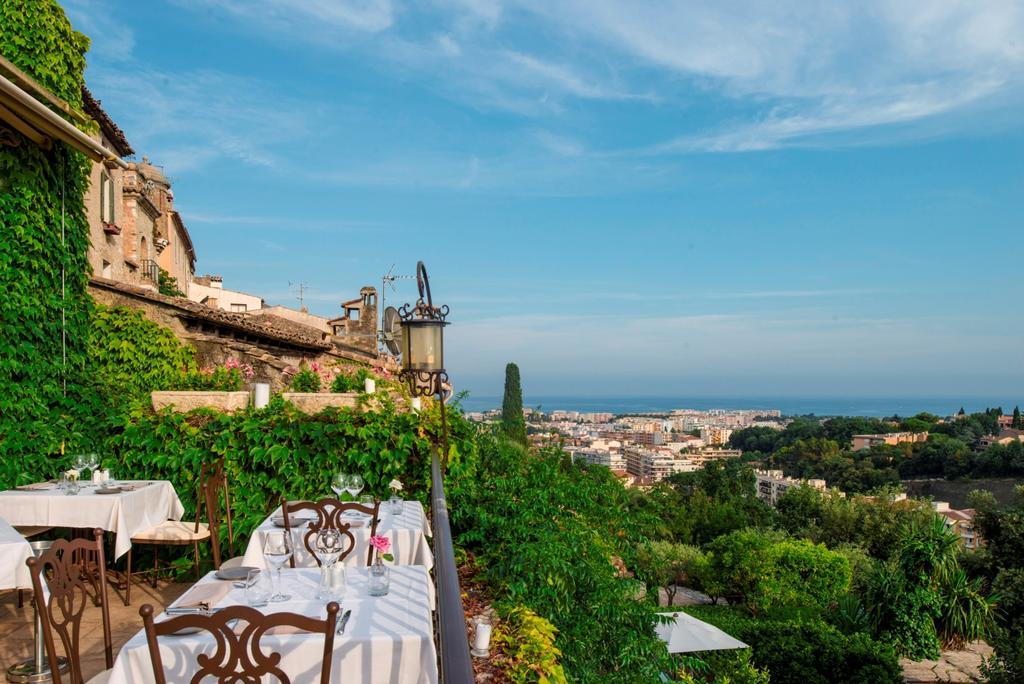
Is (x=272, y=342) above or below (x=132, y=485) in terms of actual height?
above

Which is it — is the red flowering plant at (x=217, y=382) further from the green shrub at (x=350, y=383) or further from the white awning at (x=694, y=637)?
the white awning at (x=694, y=637)

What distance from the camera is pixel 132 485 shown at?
17.6ft

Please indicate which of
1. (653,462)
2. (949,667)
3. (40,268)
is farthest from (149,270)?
(653,462)

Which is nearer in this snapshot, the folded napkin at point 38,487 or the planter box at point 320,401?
the folded napkin at point 38,487

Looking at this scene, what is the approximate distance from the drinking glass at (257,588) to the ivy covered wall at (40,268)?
4234 millimetres

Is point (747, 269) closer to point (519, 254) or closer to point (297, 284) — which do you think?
point (519, 254)

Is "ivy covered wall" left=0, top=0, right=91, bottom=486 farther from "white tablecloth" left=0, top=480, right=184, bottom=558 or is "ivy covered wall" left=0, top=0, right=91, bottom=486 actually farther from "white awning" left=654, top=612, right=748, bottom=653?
"white awning" left=654, top=612, right=748, bottom=653

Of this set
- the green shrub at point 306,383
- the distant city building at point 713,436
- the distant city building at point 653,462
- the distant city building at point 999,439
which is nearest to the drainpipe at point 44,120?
the green shrub at point 306,383

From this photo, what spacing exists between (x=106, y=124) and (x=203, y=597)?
49.0 ft

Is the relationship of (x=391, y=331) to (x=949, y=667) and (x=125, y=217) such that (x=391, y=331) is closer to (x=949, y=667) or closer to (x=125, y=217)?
(x=125, y=217)

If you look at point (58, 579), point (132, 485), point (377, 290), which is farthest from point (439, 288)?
point (377, 290)

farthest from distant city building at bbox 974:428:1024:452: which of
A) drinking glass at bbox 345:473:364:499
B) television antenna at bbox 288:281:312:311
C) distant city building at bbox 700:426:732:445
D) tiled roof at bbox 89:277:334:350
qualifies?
drinking glass at bbox 345:473:364:499

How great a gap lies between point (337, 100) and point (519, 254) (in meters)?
17.7

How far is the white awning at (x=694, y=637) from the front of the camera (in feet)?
33.5
